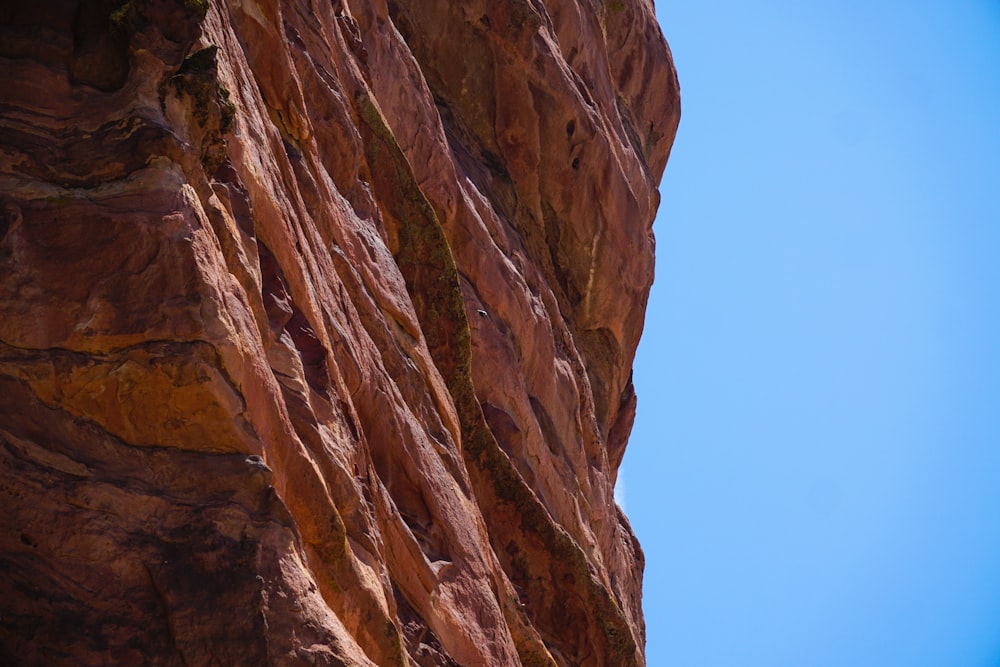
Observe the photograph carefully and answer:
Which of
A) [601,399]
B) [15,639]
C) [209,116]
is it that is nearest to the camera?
[15,639]

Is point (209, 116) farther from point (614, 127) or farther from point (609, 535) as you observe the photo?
point (614, 127)

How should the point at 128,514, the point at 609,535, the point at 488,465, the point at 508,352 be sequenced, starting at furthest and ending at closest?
the point at 609,535, the point at 508,352, the point at 488,465, the point at 128,514

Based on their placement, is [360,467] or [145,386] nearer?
[145,386]

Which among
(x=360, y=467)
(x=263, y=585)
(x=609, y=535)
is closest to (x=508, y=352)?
(x=609, y=535)

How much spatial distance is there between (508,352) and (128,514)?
13.5 m

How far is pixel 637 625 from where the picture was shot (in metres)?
27.6

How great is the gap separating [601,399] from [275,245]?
18778 millimetres

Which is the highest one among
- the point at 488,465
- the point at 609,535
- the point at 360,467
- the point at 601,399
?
the point at 601,399

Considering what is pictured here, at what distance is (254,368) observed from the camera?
8.73 meters

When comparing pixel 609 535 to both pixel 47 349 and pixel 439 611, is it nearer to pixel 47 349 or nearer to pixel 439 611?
pixel 439 611

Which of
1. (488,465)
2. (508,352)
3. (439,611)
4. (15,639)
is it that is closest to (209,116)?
(15,639)

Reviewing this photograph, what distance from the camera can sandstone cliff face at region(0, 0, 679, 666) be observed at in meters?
7.65

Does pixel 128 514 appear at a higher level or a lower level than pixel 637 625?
lower

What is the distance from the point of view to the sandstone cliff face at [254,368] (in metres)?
7.65
